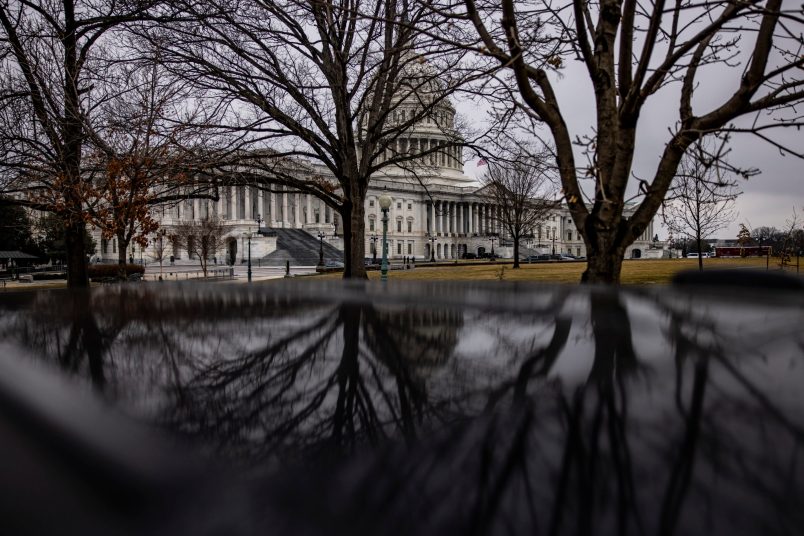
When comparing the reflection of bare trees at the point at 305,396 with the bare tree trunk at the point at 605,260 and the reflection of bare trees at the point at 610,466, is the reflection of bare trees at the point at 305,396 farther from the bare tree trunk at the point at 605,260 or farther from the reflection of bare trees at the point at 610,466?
the bare tree trunk at the point at 605,260

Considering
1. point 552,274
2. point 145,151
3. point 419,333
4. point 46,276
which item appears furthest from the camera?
point 46,276

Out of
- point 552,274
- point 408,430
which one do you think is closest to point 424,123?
point 552,274

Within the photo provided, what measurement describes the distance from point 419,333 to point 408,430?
827mm

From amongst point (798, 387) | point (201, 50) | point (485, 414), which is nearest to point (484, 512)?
point (485, 414)

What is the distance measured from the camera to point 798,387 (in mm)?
1183

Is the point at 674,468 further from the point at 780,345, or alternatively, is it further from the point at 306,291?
the point at 306,291

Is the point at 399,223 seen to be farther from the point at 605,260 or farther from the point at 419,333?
the point at 419,333

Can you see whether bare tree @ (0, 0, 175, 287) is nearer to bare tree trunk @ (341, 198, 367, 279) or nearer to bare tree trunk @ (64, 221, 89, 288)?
bare tree trunk @ (64, 221, 89, 288)

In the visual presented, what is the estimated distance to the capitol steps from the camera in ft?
232

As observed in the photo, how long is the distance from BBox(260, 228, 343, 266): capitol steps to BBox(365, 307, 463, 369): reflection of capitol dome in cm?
6715

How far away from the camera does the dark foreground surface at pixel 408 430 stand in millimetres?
788

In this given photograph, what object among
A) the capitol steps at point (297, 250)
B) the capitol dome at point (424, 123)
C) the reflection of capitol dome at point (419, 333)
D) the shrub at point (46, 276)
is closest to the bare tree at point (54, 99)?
the capitol dome at point (424, 123)

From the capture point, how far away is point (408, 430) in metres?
1.05

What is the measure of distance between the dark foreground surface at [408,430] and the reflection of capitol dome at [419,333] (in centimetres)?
2
